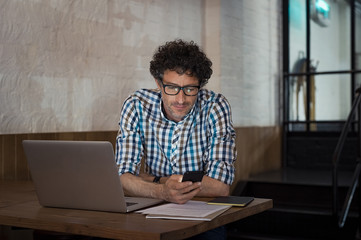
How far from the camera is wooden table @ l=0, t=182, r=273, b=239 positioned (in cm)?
144

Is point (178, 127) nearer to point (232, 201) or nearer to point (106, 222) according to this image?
point (232, 201)

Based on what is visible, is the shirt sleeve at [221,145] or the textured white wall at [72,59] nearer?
the shirt sleeve at [221,145]

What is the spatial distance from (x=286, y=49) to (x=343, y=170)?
1.67m

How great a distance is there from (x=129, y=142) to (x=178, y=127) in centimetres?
Result: 24

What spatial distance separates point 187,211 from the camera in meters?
1.70

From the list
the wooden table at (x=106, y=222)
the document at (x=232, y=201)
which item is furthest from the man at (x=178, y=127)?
the wooden table at (x=106, y=222)

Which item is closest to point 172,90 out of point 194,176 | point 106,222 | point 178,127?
point 178,127

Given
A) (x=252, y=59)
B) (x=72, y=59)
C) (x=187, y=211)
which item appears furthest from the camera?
(x=252, y=59)

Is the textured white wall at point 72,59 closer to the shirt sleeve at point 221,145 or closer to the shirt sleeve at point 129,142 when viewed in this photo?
the shirt sleeve at point 129,142

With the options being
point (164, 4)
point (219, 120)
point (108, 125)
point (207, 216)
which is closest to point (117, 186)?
point (207, 216)

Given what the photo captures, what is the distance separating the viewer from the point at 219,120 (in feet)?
8.02

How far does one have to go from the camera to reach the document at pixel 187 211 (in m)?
1.61

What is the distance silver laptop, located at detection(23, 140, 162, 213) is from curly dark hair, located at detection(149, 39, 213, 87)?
675 mm

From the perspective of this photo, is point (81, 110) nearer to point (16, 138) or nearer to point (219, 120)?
point (16, 138)
